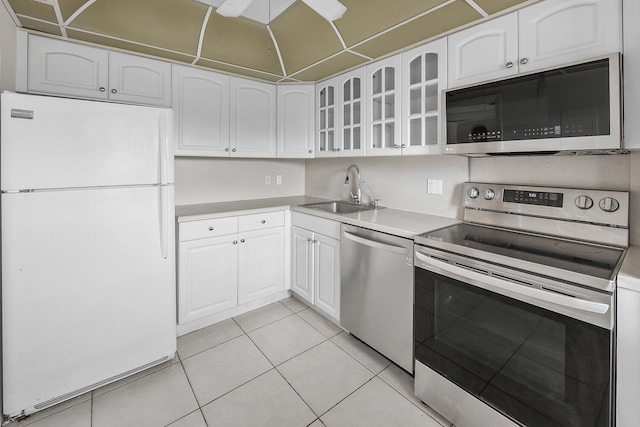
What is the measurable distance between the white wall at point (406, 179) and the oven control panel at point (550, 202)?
17 cm

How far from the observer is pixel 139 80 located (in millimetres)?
2232

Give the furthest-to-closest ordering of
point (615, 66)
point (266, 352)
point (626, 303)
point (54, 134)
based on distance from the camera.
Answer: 1. point (266, 352)
2. point (54, 134)
3. point (615, 66)
4. point (626, 303)

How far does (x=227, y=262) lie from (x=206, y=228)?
33 centimetres

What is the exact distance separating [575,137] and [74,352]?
2649 mm

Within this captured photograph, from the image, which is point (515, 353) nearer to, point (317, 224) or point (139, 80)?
point (317, 224)

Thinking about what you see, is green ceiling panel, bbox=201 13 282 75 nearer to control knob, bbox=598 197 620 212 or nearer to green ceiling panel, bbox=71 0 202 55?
green ceiling panel, bbox=71 0 202 55

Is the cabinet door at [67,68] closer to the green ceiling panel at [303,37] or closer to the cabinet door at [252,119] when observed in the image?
the cabinet door at [252,119]

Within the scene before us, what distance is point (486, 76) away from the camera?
164cm

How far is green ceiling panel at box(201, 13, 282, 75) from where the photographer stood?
2143 mm

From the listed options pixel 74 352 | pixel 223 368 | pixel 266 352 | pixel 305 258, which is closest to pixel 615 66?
pixel 305 258

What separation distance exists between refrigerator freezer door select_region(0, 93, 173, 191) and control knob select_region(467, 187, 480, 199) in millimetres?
1876

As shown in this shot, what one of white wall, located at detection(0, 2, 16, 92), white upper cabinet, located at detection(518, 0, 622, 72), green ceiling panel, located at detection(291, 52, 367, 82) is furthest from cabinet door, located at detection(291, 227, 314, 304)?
white wall, located at detection(0, 2, 16, 92)

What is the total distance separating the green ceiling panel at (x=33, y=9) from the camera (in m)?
1.62

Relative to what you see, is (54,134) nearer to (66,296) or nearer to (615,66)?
(66,296)
